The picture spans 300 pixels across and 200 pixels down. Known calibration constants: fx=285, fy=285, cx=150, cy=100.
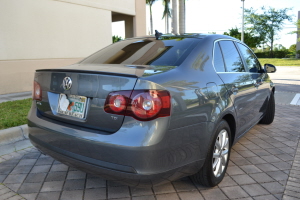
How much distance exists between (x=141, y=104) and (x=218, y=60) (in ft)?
4.55

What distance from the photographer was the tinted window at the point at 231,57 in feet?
11.0

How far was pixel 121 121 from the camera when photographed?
2141mm

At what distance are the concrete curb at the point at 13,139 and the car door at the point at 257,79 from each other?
333 centimetres

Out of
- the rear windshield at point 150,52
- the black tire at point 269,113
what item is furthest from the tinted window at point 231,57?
the black tire at point 269,113

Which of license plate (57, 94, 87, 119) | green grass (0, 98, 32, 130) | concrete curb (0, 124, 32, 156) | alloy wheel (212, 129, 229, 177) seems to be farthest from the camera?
green grass (0, 98, 32, 130)

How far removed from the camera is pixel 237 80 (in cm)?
335

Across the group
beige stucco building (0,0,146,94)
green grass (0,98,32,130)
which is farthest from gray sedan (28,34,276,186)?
beige stucco building (0,0,146,94)

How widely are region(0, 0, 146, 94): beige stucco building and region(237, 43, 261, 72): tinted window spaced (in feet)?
22.0

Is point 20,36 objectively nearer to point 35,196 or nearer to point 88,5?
point 88,5

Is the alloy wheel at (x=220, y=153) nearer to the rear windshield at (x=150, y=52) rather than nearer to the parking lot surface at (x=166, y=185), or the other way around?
the parking lot surface at (x=166, y=185)

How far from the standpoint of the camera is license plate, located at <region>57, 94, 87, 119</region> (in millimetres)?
2346

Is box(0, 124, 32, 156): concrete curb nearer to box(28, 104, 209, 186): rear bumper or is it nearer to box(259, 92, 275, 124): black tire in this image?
box(28, 104, 209, 186): rear bumper

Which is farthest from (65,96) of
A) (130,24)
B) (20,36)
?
(130,24)

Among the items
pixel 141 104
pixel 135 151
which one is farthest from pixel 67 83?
pixel 135 151
